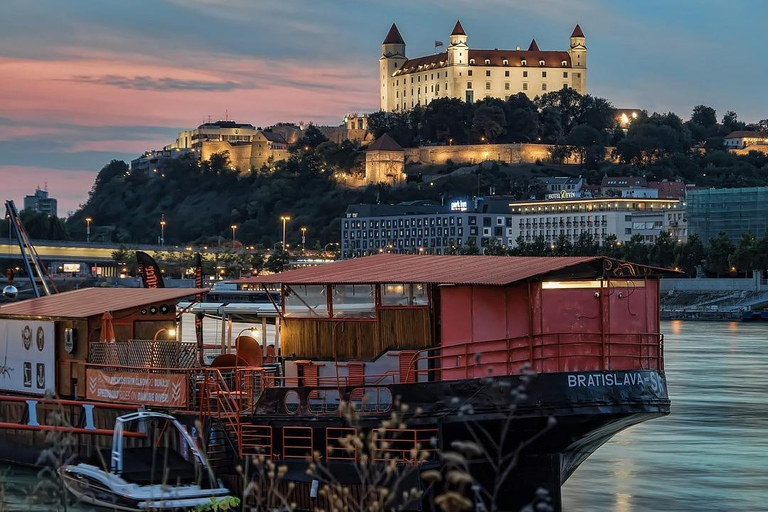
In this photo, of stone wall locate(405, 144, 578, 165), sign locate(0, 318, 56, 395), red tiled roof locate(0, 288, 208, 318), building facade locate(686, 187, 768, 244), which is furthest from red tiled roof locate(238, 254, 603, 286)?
stone wall locate(405, 144, 578, 165)

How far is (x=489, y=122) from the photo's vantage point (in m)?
196

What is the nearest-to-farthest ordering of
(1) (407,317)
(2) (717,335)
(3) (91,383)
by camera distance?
1. (1) (407,317)
2. (3) (91,383)
3. (2) (717,335)

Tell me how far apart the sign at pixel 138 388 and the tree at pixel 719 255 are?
106 meters

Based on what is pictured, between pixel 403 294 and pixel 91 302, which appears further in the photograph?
pixel 91 302

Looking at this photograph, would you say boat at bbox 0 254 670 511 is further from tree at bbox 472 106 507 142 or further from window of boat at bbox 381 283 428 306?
tree at bbox 472 106 507 142

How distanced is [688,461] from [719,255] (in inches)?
3886

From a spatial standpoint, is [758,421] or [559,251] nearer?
[758,421]

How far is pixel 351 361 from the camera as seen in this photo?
20.7 metres

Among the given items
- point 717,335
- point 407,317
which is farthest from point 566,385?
point 717,335

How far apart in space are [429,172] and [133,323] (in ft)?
574

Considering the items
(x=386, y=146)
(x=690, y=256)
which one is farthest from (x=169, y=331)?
(x=386, y=146)

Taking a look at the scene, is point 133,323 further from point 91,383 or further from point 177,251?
point 177,251

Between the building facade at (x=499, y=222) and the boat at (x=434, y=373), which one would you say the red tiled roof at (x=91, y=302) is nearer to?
the boat at (x=434, y=373)

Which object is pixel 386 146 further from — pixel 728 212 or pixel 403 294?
pixel 403 294
